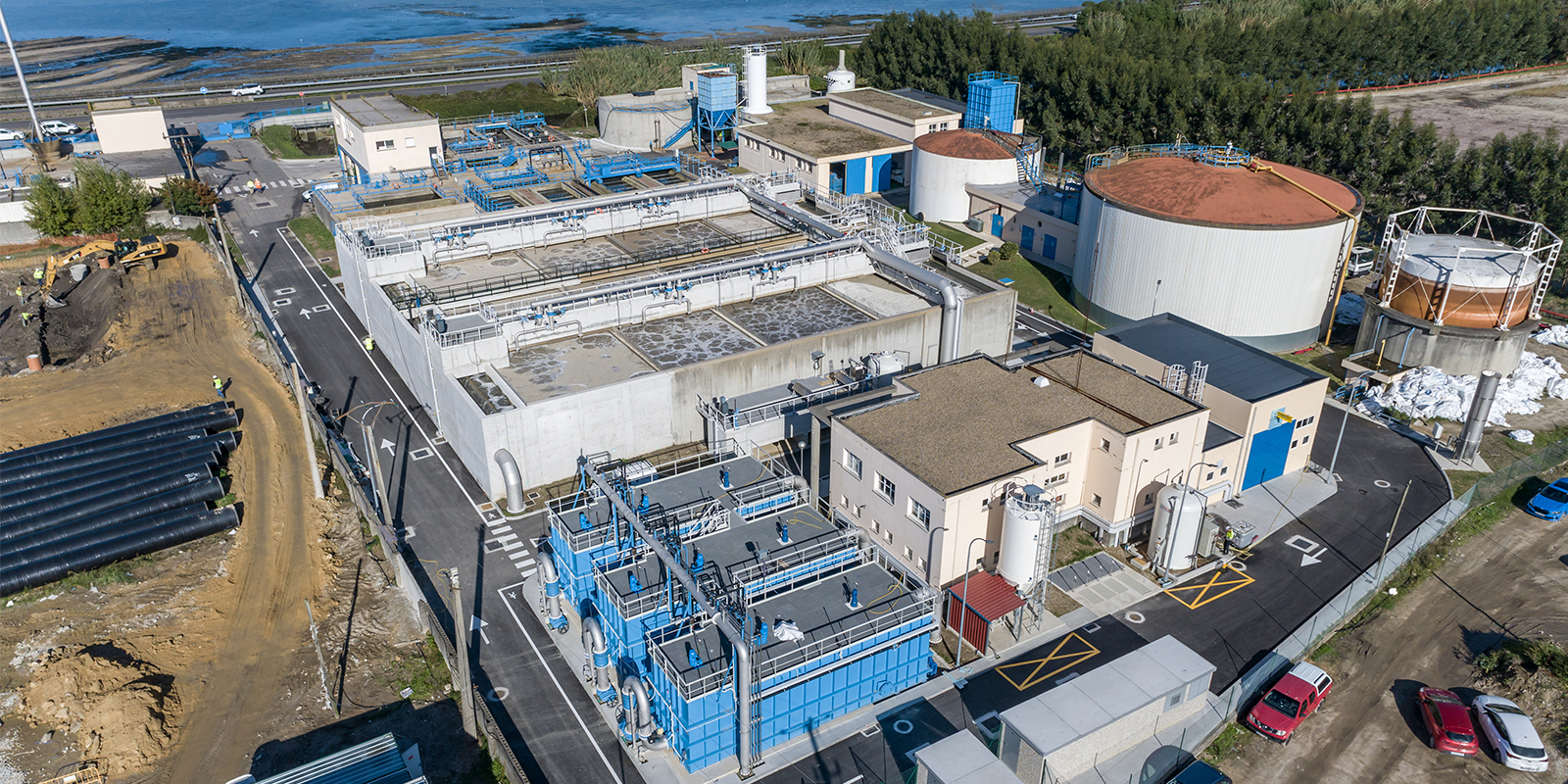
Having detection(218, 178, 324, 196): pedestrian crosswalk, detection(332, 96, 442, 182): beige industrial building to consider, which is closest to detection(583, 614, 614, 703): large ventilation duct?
detection(332, 96, 442, 182): beige industrial building

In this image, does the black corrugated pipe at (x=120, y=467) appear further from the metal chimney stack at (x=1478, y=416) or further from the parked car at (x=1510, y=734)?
the metal chimney stack at (x=1478, y=416)

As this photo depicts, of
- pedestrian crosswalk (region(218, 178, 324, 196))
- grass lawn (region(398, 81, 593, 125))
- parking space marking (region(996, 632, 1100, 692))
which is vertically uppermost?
grass lawn (region(398, 81, 593, 125))

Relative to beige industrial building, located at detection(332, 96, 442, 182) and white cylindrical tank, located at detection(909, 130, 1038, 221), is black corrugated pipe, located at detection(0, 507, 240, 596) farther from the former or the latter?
white cylindrical tank, located at detection(909, 130, 1038, 221)

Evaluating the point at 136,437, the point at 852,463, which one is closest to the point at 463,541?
the point at 852,463

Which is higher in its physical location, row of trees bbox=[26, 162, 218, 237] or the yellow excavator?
row of trees bbox=[26, 162, 218, 237]

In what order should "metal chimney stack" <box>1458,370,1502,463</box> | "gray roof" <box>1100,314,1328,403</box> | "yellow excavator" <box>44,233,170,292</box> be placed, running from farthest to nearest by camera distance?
"yellow excavator" <box>44,233,170,292</box>
"metal chimney stack" <box>1458,370,1502,463</box>
"gray roof" <box>1100,314,1328,403</box>
